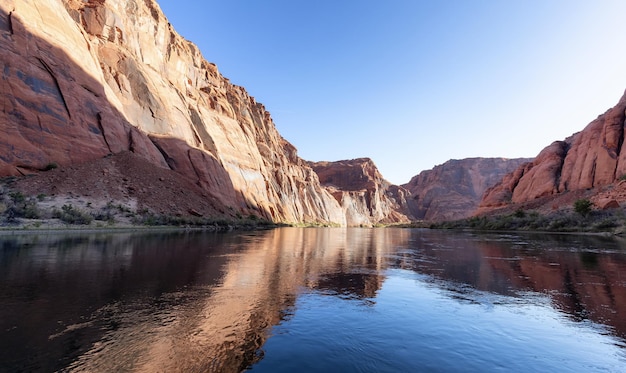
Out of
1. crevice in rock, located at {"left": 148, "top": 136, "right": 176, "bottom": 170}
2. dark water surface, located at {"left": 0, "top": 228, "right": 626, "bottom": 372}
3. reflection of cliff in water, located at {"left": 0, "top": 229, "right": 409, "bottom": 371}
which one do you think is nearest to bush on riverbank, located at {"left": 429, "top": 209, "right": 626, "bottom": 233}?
dark water surface, located at {"left": 0, "top": 228, "right": 626, "bottom": 372}

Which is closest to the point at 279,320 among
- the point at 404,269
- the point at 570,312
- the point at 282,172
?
the point at 570,312

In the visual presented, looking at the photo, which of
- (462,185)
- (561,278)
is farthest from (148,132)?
(462,185)

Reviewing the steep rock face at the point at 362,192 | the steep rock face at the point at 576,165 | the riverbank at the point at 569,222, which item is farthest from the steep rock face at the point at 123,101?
the steep rock face at the point at 576,165

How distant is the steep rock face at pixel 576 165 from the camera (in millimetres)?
63844

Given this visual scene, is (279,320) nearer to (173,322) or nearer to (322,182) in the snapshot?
(173,322)

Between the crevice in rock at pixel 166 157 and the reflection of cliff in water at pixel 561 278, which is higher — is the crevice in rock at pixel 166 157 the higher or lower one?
the higher one

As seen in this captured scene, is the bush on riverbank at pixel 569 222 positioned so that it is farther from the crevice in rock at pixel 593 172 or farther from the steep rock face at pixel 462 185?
the steep rock face at pixel 462 185

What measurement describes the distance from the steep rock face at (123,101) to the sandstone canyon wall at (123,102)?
129mm

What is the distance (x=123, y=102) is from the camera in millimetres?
50625

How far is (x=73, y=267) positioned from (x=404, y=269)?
13336 mm

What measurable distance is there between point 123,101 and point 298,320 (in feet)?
181

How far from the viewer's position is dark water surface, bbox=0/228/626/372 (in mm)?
4922

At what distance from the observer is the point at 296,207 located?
321ft

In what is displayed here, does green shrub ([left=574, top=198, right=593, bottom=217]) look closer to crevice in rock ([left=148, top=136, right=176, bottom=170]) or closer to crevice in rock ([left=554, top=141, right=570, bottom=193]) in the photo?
crevice in rock ([left=554, top=141, right=570, bottom=193])
